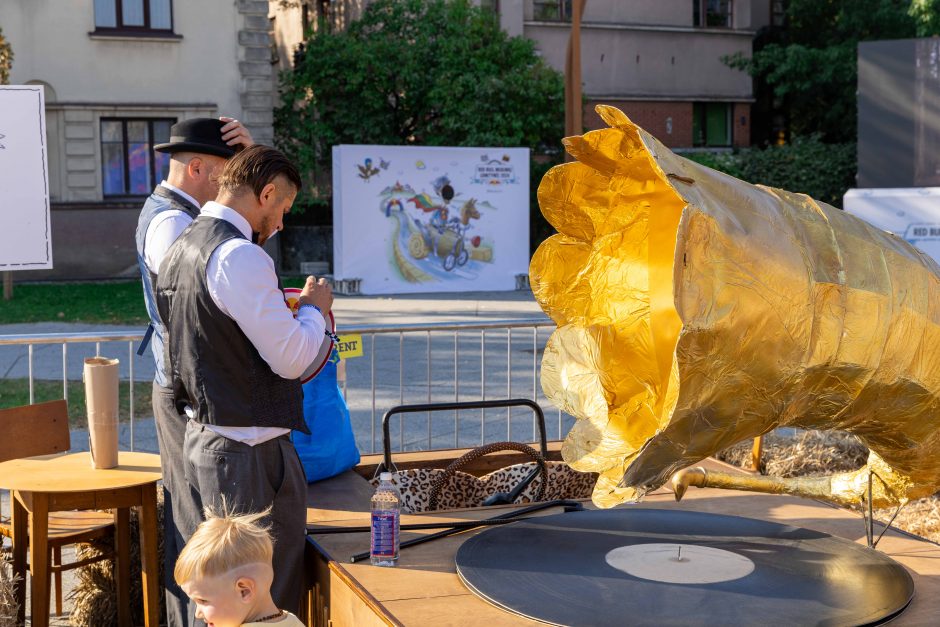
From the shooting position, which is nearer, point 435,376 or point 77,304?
point 435,376

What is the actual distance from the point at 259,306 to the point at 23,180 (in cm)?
288

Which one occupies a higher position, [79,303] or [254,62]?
[254,62]

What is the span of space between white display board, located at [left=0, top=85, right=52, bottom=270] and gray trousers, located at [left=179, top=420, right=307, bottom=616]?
2.41 m

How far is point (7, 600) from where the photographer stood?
13.3 feet

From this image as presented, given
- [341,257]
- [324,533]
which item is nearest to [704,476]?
[324,533]

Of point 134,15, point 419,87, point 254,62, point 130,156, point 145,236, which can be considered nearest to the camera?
point 145,236

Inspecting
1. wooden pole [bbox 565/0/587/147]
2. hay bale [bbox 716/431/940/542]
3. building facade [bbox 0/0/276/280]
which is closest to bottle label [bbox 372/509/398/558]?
hay bale [bbox 716/431/940/542]

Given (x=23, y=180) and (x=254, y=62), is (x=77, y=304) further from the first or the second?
(x=23, y=180)

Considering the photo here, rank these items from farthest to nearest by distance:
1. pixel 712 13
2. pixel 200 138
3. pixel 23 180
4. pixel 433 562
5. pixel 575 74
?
1. pixel 712 13
2. pixel 575 74
3. pixel 23 180
4. pixel 200 138
5. pixel 433 562

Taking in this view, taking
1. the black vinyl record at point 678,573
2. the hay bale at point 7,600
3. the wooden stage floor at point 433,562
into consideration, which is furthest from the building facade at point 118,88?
the black vinyl record at point 678,573

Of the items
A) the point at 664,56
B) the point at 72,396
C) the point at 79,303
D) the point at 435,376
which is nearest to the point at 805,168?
the point at 664,56

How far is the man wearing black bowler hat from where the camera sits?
3.84 metres

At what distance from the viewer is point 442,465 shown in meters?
5.03

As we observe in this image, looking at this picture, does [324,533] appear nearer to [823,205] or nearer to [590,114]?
[823,205]
